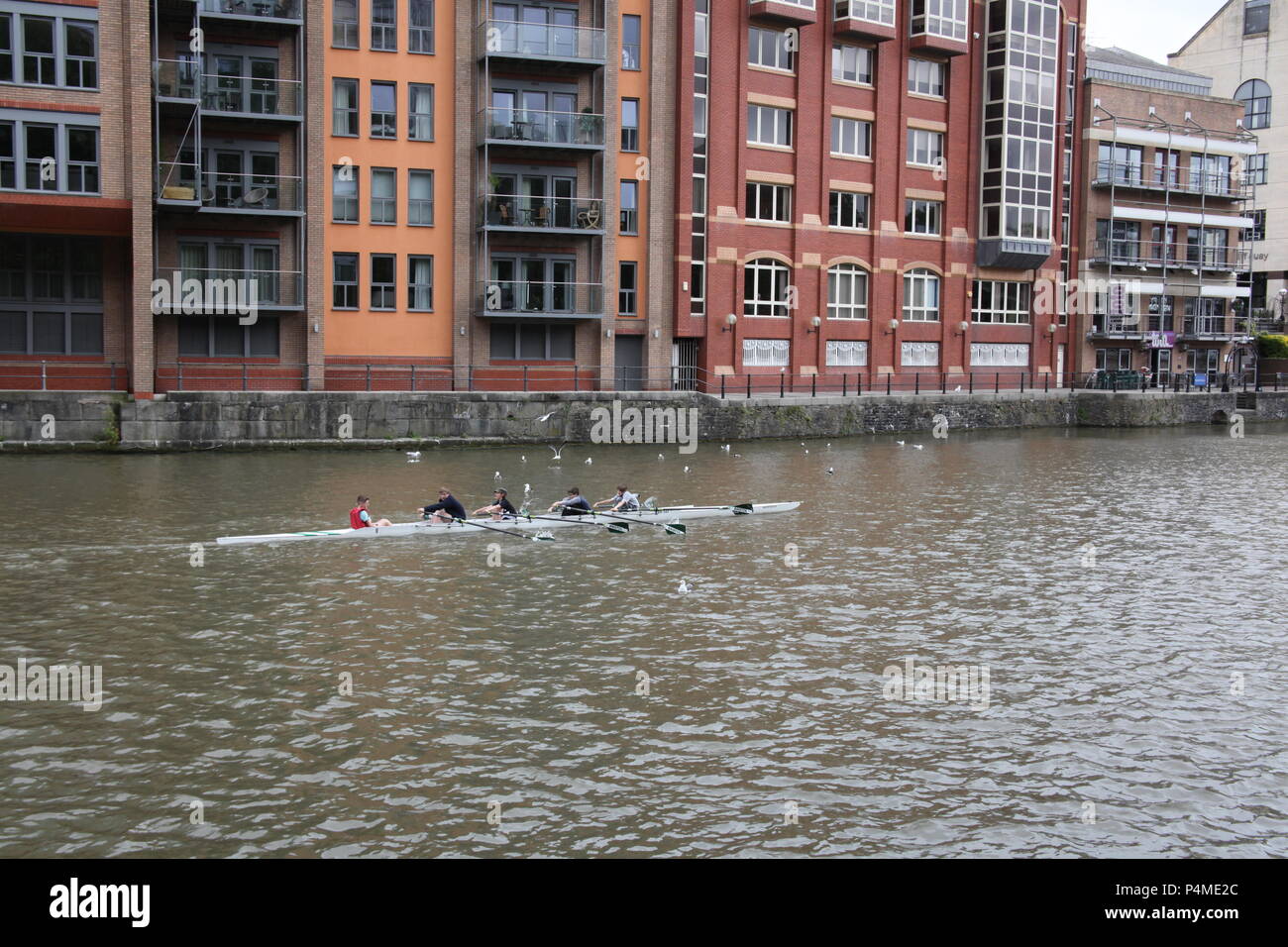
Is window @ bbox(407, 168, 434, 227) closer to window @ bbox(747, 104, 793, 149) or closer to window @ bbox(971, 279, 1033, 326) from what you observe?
window @ bbox(747, 104, 793, 149)

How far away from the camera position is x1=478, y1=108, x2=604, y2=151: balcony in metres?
45.0

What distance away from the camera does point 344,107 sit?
44.6 metres

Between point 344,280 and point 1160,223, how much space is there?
44277mm

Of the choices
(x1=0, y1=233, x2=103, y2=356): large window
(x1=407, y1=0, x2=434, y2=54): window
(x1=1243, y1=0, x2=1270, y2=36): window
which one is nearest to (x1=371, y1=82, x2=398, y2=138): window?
(x1=407, y1=0, x2=434, y2=54): window

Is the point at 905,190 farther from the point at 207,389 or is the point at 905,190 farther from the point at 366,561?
the point at 366,561

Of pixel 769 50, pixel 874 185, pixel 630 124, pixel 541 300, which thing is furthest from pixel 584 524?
pixel 874 185

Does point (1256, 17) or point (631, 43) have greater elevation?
point (1256, 17)

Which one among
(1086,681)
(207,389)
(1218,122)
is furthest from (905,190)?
(1086,681)

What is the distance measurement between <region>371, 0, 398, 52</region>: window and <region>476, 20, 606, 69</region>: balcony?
2.89 meters

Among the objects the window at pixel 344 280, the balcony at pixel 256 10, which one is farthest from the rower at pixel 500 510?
the balcony at pixel 256 10

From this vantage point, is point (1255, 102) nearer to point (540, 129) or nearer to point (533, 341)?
point (540, 129)

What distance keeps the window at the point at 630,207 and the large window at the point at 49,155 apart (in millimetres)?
18842

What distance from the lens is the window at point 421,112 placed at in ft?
148
